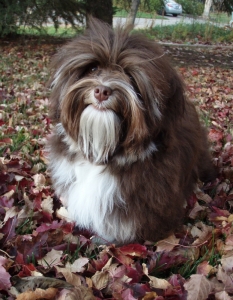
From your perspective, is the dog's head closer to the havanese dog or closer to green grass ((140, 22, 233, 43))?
the havanese dog

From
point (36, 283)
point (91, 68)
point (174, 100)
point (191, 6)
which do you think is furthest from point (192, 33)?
point (36, 283)

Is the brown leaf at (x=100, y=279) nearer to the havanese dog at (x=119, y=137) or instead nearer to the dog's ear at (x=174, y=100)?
the havanese dog at (x=119, y=137)

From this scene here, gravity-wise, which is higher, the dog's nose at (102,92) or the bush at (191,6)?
the bush at (191,6)

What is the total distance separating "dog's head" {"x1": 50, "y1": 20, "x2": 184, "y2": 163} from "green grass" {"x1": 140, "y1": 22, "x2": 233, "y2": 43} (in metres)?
13.9

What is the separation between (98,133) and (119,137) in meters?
0.13

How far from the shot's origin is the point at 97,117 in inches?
87.0

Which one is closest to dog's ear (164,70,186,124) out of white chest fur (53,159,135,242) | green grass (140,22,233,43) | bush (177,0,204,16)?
white chest fur (53,159,135,242)

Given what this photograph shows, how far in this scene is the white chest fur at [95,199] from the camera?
2541 mm

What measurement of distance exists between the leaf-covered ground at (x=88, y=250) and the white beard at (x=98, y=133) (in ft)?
1.97

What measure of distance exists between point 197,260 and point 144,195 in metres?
0.55

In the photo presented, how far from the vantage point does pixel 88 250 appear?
2.61m

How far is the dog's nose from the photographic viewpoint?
84.2 inches

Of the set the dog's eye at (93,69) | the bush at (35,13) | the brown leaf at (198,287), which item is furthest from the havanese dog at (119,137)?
the bush at (35,13)

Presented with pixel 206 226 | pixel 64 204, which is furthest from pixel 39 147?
pixel 206 226
